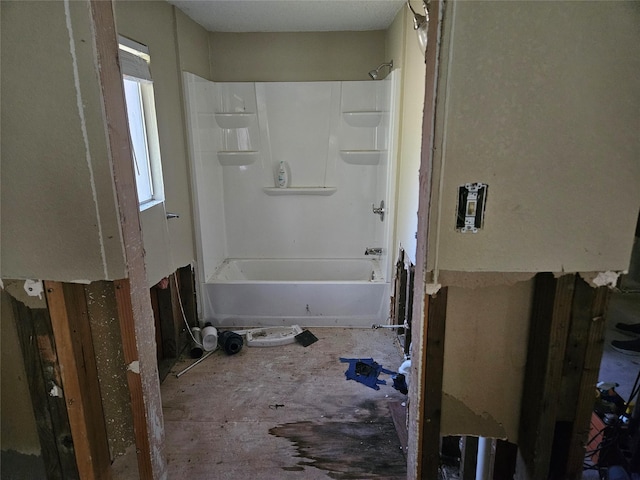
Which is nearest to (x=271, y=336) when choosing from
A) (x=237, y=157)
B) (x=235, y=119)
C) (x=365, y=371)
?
(x=365, y=371)

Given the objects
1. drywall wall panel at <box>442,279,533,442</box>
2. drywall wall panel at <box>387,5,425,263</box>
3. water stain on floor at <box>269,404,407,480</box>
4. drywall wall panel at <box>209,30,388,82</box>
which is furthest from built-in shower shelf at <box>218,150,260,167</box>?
drywall wall panel at <box>442,279,533,442</box>

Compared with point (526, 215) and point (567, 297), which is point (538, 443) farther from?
point (526, 215)

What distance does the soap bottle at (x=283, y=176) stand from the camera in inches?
145

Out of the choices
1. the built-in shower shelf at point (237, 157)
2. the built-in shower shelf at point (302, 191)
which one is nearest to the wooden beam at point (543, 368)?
the built-in shower shelf at point (302, 191)

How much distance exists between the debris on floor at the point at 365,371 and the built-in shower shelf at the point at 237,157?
6.35 ft

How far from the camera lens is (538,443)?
45.4 inches

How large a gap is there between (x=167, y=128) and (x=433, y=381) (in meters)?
2.23

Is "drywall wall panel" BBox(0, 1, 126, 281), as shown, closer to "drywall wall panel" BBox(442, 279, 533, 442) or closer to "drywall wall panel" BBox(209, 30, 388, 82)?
"drywall wall panel" BBox(442, 279, 533, 442)

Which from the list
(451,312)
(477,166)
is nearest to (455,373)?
(451,312)

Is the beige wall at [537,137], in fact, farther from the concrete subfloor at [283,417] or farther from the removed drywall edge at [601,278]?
the concrete subfloor at [283,417]

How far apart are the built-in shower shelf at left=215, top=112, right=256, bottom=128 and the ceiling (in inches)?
26.0

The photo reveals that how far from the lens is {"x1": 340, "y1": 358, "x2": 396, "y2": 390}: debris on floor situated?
8.51ft

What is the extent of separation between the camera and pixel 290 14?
2896 millimetres

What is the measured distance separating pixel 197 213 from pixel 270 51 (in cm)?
154
